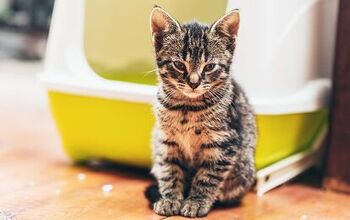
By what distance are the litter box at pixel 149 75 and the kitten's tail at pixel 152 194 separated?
0.17m

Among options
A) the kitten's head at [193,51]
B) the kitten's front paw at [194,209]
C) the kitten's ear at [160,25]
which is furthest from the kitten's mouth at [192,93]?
the kitten's front paw at [194,209]

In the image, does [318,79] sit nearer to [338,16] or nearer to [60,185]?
[338,16]

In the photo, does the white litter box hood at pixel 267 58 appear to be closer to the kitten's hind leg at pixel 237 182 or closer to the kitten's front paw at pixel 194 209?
the kitten's hind leg at pixel 237 182

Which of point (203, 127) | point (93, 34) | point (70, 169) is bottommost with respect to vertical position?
point (70, 169)

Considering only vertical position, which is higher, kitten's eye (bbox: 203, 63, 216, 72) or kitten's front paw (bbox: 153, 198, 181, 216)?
kitten's eye (bbox: 203, 63, 216, 72)

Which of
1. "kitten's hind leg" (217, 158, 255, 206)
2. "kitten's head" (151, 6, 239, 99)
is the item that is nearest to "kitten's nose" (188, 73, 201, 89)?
"kitten's head" (151, 6, 239, 99)

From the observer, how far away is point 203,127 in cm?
110

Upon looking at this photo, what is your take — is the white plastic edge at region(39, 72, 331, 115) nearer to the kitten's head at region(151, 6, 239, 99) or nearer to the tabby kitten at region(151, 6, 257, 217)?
the tabby kitten at region(151, 6, 257, 217)

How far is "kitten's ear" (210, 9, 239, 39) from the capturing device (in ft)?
3.42

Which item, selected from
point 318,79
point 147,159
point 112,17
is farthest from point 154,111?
point 318,79

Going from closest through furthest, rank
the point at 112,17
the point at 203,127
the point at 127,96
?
the point at 203,127 → the point at 127,96 → the point at 112,17

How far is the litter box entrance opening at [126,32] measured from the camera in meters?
1.29

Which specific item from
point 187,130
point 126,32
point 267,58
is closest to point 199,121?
point 187,130

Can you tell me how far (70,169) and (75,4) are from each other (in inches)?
17.4
